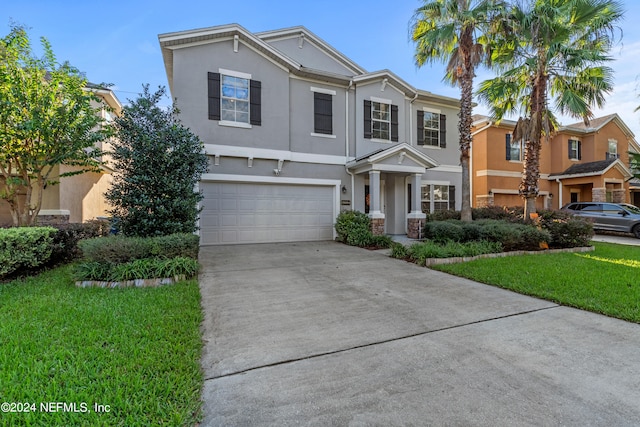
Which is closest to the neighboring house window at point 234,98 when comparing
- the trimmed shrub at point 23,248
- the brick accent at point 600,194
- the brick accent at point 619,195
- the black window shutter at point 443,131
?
the trimmed shrub at point 23,248

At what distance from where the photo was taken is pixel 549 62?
10719mm

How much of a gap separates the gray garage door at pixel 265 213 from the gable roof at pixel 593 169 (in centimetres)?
1576

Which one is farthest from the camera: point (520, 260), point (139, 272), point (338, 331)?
point (520, 260)

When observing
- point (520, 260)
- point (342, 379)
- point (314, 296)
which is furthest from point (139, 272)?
point (520, 260)

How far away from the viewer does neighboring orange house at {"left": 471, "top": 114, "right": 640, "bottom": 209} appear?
1680cm

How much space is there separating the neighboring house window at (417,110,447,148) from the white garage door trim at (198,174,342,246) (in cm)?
478

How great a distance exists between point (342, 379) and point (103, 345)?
2476 millimetres

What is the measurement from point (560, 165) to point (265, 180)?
19066 mm

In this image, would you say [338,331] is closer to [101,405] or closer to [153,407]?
[153,407]

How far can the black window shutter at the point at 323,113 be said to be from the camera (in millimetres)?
11367

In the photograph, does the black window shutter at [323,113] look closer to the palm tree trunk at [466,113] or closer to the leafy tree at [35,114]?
the palm tree trunk at [466,113]

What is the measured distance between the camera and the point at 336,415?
7.11 ft

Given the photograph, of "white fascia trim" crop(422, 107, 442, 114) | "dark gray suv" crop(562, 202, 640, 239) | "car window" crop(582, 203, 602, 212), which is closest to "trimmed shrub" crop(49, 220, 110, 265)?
"white fascia trim" crop(422, 107, 442, 114)

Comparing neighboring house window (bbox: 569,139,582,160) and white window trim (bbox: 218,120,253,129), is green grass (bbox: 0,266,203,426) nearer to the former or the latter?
white window trim (bbox: 218,120,253,129)
